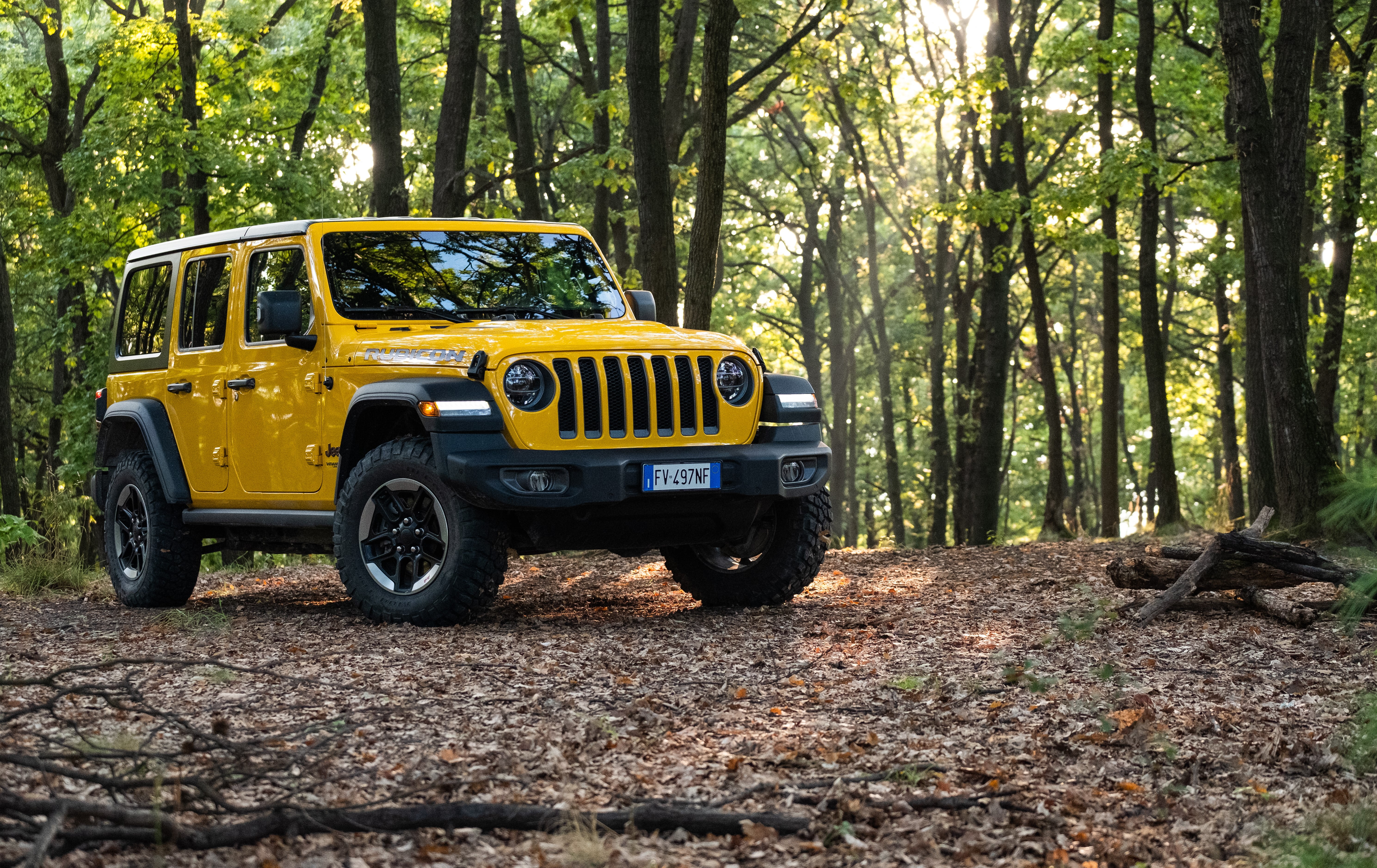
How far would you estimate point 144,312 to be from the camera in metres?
9.36

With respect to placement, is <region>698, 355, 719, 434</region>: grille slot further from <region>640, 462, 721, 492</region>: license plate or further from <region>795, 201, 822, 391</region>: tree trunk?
<region>795, 201, 822, 391</region>: tree trunk

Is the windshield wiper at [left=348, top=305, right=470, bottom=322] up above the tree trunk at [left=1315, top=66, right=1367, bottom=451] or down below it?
below

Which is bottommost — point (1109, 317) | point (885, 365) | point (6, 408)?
point (6, 408)

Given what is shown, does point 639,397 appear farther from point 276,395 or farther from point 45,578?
Result: point 45,578

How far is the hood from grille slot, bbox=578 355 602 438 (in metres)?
0.09

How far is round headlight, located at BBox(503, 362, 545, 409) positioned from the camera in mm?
6656

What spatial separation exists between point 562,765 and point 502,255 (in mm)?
4705

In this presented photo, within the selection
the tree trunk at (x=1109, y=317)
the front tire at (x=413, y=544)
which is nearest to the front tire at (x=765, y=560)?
the front tire at (x=413, y=544)

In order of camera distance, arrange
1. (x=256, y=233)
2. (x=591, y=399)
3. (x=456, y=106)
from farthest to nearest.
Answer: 1. (x=456, y=106)
2. (x=256, y=233)
3. (x=591, y=399)

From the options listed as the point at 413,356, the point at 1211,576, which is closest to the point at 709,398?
the point at 413,356

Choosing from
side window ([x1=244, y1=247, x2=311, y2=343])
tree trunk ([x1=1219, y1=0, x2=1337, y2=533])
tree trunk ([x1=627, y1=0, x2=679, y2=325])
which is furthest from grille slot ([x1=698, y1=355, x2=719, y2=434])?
tree trunk ([x1=1219, y1=0, x2=1337, y2=533])

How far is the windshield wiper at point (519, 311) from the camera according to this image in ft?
25.5

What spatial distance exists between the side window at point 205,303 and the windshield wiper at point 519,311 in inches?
69.3

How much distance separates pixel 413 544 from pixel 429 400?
91 cm
